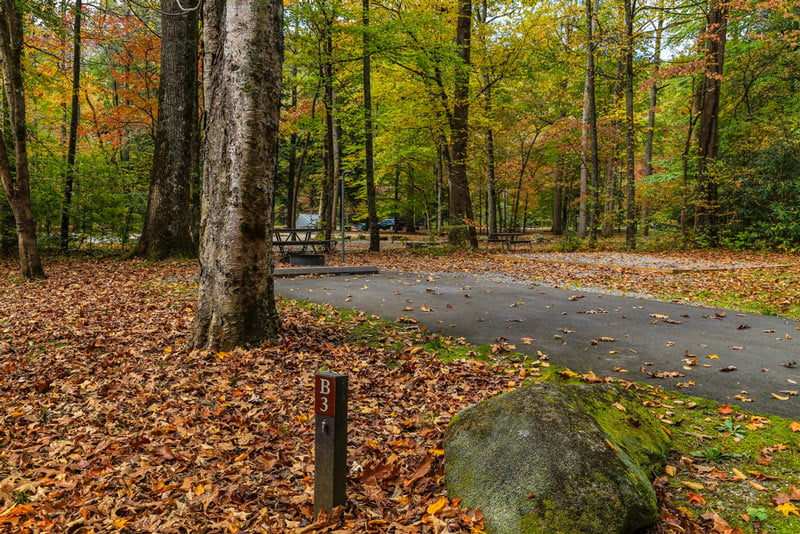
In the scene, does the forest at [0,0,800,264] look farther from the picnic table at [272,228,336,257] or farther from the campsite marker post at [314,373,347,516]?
the campsite marker post at [314,373,347,516]

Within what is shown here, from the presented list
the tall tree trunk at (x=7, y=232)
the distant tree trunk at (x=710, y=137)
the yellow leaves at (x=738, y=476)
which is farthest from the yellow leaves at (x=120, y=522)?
the distant tree trunk at (x=710, y=137)

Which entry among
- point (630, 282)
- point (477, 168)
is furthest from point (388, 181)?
point (630, 282)

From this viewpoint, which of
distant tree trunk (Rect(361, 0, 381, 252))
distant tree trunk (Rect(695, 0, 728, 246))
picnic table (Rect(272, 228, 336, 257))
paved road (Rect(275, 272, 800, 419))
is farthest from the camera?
distant tree trunk (Rect(695, 0, 728, 246))

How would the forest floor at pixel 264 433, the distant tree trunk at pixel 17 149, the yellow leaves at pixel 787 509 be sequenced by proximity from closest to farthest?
the yellow leaves at pixel 787 509, the forest floor at pixel 264 433, the distant tree trunk at pixel 17 149

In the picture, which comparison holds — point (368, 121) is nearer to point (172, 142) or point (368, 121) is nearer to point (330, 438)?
point (172, 142)

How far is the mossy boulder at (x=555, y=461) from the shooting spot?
227 centimetres

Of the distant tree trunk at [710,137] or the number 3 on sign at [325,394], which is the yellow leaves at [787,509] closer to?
the number 3 on sign at [325,394]

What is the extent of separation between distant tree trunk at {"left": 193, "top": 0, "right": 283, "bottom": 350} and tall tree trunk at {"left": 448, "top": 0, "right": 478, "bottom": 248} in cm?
1157

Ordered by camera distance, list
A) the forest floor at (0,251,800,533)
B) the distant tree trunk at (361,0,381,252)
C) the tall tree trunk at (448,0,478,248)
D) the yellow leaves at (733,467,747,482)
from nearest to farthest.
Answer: the forest floor at (0,251,800,533)
the yellow leaves at (733,467,747,482)
the distant tree trunk at (361,0,381,252)
the tall tree trunk at (448,0,478,248)

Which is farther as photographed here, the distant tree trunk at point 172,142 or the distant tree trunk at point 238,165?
the distant tree trunk at point 172,142

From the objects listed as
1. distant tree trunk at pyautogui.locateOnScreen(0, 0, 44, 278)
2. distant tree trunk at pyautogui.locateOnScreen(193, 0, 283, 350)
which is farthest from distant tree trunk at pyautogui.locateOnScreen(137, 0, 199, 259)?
distant tree trunk at pyautogui.locateOnScreen(193, 0, 283, 350)

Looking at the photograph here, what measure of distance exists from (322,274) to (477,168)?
1637 centimetres

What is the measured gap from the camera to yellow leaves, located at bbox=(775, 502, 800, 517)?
2.41m

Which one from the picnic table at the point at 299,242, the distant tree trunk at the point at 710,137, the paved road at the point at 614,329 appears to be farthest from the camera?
the distant tree trunk at the point at 710,137
